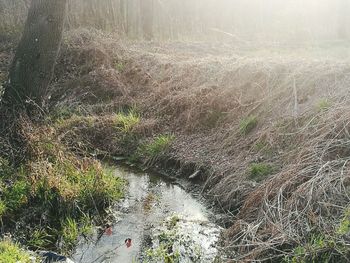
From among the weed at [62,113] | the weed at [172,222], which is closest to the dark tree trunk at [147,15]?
the weed at [62,113]

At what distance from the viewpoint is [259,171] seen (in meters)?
6.49

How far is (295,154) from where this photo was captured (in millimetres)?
6312

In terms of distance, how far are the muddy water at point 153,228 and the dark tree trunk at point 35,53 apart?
219 cm

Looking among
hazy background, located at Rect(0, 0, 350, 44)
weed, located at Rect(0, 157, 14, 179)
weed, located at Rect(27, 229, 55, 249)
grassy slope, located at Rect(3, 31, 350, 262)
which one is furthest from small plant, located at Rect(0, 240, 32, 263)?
hazy background, located at Rect(0, 0, 350, 44)

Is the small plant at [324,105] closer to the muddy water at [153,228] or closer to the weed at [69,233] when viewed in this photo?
the muddy water at [153,228]

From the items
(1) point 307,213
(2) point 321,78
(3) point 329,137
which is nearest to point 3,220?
(1) point 307,213

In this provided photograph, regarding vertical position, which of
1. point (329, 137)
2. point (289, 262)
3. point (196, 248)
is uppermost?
point (329, 137)

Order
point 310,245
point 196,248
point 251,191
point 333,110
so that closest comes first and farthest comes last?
point 310,245
point 196,248
point 251,191
point 333,110

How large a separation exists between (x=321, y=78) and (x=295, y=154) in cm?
239

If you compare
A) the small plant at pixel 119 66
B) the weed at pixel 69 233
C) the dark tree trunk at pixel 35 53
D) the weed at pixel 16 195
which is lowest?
the weed at pixel 69 233

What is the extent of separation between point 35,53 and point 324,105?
4541 mm

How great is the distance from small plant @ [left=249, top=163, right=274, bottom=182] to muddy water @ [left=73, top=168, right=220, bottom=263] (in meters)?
0.79

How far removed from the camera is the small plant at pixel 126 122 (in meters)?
9.02

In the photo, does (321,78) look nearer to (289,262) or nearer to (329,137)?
(329,137)
